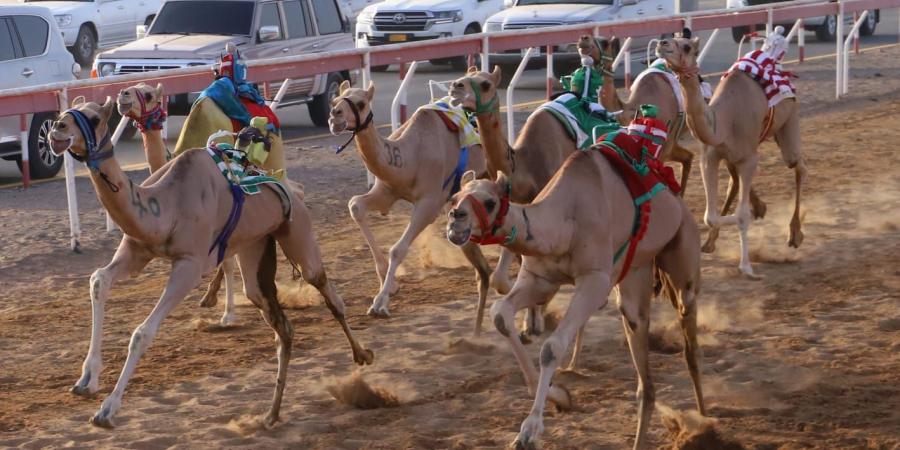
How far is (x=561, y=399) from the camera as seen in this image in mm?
7492

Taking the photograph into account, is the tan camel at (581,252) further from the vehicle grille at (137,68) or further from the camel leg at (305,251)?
the vehicle grille at (137,68)

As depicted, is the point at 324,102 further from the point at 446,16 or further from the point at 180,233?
the point at 180,233

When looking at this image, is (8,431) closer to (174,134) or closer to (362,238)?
(362,238)

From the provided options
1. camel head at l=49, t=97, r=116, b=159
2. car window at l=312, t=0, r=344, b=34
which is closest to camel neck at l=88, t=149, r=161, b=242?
camel head at l=49, t=97, r=116, b=159

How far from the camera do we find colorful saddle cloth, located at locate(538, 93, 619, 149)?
9531 mm

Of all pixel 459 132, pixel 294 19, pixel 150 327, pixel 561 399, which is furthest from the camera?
pixel 294 19

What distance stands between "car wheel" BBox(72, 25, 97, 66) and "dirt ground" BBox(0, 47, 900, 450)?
1516 centimetres

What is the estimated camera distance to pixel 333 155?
54.7 feet

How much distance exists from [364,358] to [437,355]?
0.63 meters

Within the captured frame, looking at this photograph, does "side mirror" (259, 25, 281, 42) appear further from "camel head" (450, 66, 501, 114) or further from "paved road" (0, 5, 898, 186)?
"camel head" (450, 66, 501, 114)

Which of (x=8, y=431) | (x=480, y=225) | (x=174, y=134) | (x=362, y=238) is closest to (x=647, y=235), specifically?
(x=480, y=225)

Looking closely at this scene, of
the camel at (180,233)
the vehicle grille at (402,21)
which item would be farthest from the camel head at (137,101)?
the vehicle grille at (402,21)

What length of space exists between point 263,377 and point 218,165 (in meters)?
1.38

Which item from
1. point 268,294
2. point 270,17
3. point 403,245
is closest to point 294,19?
point 270,17
